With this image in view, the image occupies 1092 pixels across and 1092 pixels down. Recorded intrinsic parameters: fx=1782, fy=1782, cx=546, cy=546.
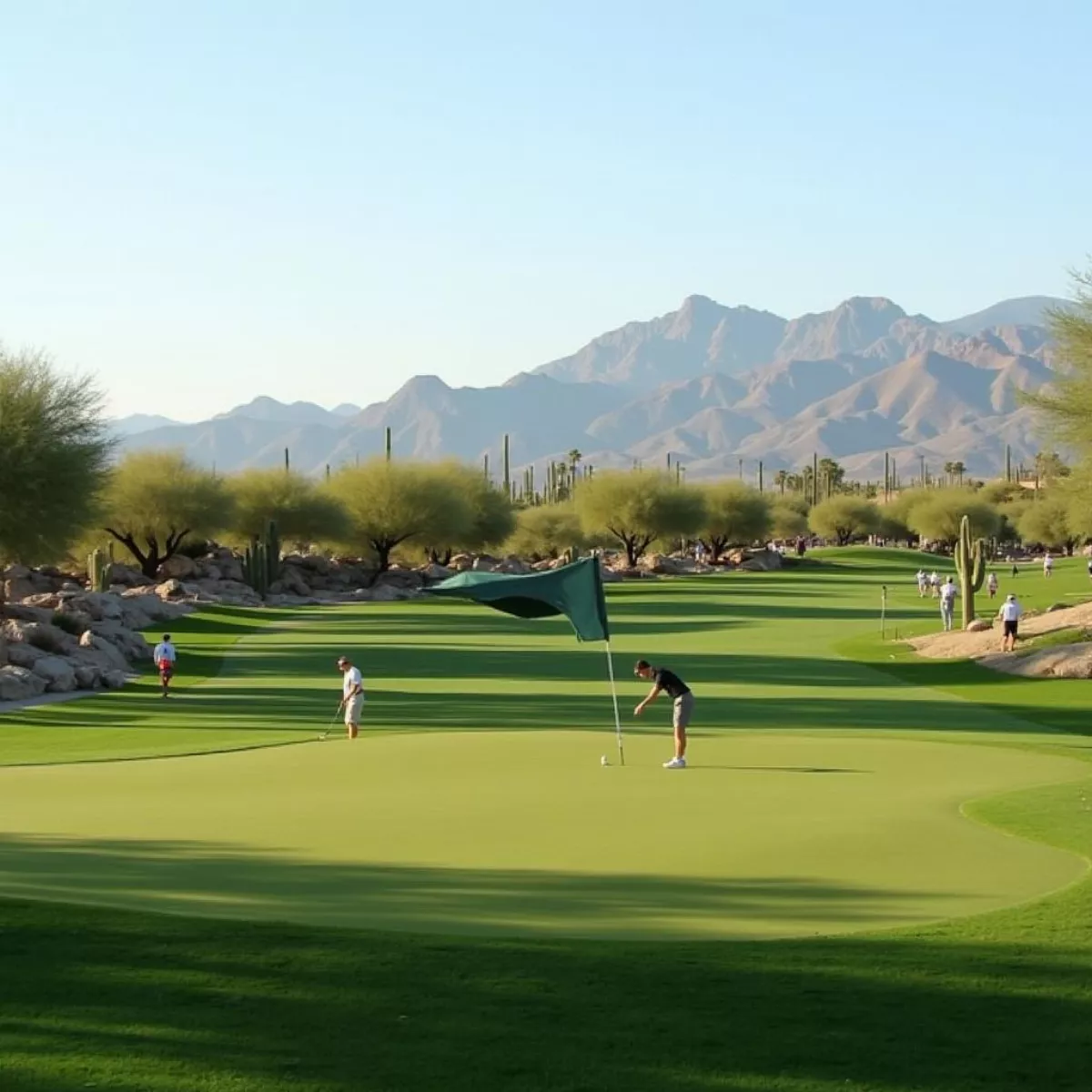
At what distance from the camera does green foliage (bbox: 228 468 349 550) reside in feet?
370

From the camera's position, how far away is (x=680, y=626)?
239ft

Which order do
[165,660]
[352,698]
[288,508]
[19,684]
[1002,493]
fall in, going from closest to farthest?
[352,698] < [19,684] < [165,660] < [288,508] < [1002,493]

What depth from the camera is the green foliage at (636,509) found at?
137 metres

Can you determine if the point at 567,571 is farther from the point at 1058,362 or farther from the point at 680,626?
the point at 680,626

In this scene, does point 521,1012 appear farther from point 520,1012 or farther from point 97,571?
point 97,571

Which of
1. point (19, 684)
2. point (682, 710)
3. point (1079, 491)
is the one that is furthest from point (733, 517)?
point (682, 710)

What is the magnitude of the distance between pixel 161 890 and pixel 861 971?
615 centimetres

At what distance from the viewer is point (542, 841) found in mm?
17609

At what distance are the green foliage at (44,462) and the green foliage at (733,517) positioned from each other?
9956 centimetres

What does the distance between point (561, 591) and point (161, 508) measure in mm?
78063

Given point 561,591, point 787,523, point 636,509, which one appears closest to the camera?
point 561,591

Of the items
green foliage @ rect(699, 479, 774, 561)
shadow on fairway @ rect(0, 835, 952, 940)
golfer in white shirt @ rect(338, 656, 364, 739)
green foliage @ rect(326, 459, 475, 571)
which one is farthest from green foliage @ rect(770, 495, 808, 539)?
shadow on fairway @ rect(0, 835, 952, 940)

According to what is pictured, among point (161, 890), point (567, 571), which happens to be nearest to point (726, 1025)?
point (161, 890)

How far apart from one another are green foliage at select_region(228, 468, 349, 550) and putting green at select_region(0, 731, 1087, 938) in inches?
3393
